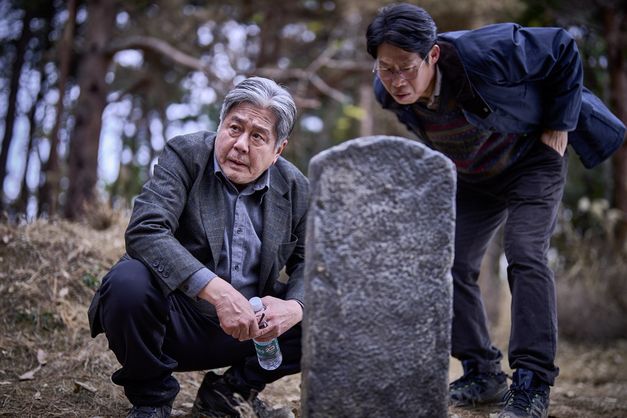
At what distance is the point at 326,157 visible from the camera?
6.83 feet

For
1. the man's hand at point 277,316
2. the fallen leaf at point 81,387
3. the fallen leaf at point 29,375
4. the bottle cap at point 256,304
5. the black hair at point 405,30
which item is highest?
the black hair at point 405,30

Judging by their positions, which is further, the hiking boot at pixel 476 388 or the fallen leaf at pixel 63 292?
the fallen leaf at pixel 63 292

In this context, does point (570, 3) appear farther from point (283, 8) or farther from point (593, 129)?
point (593, 129)

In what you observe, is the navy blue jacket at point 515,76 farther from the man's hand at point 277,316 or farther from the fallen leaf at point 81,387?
the fallen leaf at point 81,387

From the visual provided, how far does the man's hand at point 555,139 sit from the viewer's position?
3.10m

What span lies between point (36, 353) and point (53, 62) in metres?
9.88

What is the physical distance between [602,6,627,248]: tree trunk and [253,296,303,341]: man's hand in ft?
22.1

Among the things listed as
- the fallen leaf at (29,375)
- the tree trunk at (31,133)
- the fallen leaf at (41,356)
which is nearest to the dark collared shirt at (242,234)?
the fallen leaf at (29,375)

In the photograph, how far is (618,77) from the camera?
814cm

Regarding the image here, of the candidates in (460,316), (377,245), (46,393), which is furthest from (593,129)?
(46,393)

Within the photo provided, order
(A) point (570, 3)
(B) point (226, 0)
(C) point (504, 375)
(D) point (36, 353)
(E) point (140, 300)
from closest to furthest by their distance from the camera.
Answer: (E) point (140, 300)
(C) point (504, 375)
(D) point (36, 353)
(A) point (570, 3)
(B) point (226, 0)

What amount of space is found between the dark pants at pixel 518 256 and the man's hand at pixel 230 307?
129 cm

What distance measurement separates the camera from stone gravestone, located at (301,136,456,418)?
2.09 meters

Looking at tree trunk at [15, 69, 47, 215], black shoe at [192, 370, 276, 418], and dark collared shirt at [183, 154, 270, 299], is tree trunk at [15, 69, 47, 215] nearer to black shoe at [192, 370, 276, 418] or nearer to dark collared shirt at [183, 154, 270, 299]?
black shoe at [192, 370, 276, 418]
